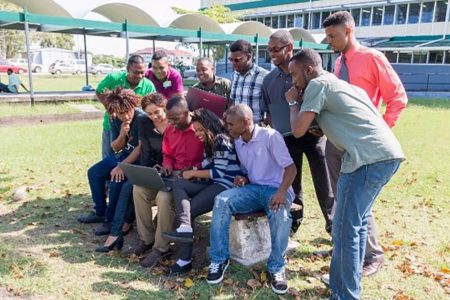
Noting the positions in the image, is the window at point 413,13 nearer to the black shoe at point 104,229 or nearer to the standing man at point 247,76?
the standing man at point 247,76

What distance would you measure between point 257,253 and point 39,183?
3.75 metres

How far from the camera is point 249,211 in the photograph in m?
3.43

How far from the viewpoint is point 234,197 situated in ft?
11.0

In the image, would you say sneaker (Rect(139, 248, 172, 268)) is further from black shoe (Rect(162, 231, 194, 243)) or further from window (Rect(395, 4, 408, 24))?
window (Rect(395, 4, 408, 24))

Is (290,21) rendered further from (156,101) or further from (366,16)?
(156,101)

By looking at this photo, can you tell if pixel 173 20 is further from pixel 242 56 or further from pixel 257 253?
pixel 257 253

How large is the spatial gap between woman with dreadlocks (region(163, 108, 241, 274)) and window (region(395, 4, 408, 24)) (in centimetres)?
3373

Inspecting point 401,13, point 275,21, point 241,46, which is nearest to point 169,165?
point 241,46

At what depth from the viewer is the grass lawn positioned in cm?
326

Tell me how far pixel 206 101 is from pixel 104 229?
5.48ft

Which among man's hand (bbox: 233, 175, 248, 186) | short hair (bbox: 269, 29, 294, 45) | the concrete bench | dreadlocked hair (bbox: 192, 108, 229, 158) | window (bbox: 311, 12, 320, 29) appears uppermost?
window (bbox: 311, 12, 320, 29)

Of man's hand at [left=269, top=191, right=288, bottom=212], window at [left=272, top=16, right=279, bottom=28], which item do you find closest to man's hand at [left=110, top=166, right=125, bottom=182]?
man's hand at [left=269, top=191, right=288, bottom=212]

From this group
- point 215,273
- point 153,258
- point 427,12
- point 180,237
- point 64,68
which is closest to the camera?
point 215,273

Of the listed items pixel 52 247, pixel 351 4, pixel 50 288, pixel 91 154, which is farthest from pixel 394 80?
pixel 351 4
